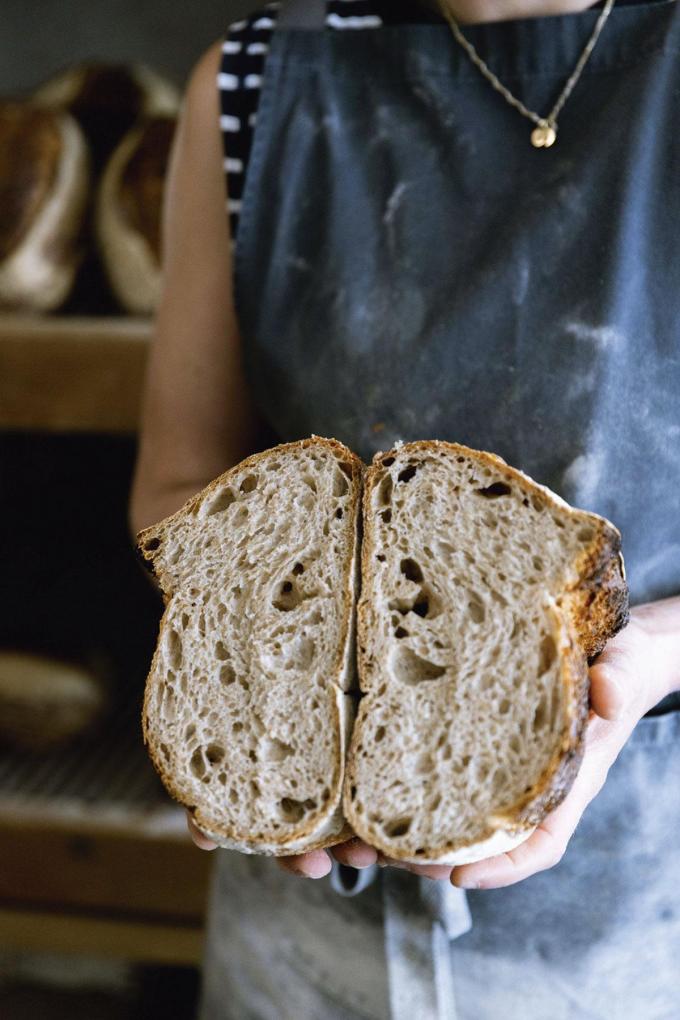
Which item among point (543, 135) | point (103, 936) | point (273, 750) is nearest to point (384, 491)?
point (273, 750)

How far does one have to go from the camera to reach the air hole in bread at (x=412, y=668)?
0.78 metres

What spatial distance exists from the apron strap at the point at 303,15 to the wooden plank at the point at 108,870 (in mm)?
1314

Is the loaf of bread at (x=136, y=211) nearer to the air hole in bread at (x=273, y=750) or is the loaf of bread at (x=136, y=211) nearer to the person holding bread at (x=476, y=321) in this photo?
the person holding bread at (x=476, y=321)

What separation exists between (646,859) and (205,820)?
0.46 m

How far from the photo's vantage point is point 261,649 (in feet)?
2.60

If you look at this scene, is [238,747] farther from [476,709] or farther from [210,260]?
[210,260]

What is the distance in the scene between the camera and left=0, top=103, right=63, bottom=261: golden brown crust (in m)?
1.50

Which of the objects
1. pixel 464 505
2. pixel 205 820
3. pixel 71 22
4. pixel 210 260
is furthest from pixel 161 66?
pixel 205 820

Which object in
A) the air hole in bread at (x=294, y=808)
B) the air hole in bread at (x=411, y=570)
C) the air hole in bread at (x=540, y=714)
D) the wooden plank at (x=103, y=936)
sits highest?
the air hole in bread at (x=411, y=570)

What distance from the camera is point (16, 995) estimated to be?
2.09 meters

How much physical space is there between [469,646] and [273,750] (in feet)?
0.59

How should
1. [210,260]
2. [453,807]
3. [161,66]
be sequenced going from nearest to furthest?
1. [453,807]
2. [210,260]
3. [161,66]

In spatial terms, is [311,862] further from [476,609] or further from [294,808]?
[476,609]

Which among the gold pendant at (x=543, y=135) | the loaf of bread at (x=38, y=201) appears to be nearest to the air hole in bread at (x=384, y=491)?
the gold pendant at (x=543, y=135)
